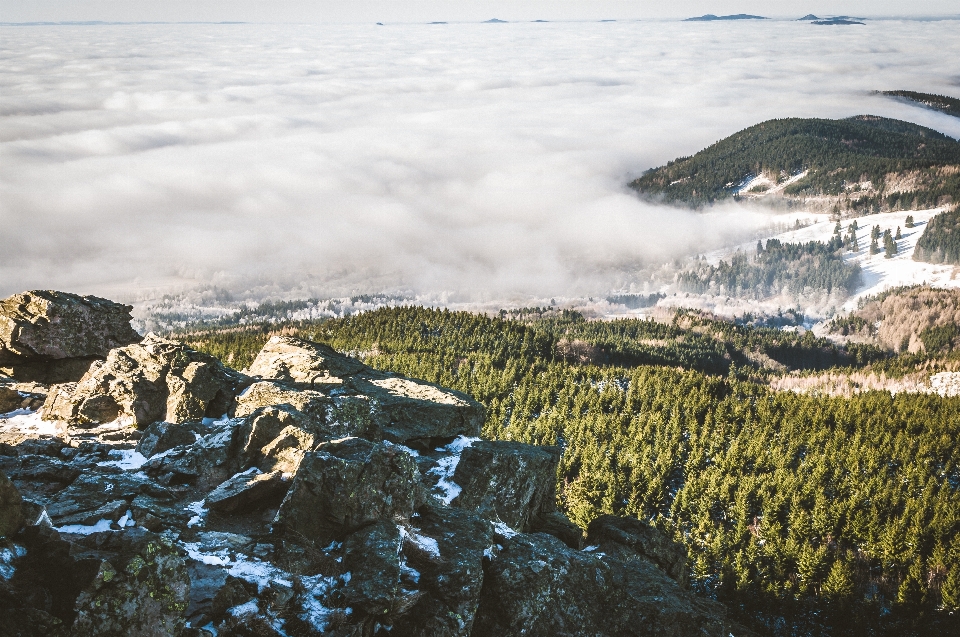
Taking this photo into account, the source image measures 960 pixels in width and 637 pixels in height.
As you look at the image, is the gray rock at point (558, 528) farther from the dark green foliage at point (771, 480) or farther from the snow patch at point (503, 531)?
the dark green foliage at point (771, 480)

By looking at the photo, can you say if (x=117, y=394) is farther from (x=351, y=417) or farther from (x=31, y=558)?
(x=31, y=558)

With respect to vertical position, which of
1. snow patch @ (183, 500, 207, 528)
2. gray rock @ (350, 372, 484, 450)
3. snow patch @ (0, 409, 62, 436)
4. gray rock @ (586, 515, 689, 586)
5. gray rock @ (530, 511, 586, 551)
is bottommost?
gray rock @ (586, 515, 689, 586)

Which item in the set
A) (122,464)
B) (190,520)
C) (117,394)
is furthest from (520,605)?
(117,394)

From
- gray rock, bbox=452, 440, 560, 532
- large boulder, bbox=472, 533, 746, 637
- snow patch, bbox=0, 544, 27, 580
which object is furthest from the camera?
gray rock, bbox=452, 440, 560, 532

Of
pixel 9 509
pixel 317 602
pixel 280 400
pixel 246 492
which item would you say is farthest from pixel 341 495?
pixel 280 400

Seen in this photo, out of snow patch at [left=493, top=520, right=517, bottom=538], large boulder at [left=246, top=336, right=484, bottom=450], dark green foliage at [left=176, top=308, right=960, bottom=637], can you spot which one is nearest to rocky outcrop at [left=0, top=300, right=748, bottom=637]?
snow patch at [left=493, top=520, right=517, bottom=538]

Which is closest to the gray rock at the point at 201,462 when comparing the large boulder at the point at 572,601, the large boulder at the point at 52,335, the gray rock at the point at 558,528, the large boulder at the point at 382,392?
the large boulder at the point at 382,392

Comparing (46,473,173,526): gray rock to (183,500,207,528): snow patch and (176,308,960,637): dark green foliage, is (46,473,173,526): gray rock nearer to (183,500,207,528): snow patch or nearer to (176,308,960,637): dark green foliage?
(183,500,207,528): snow patch
